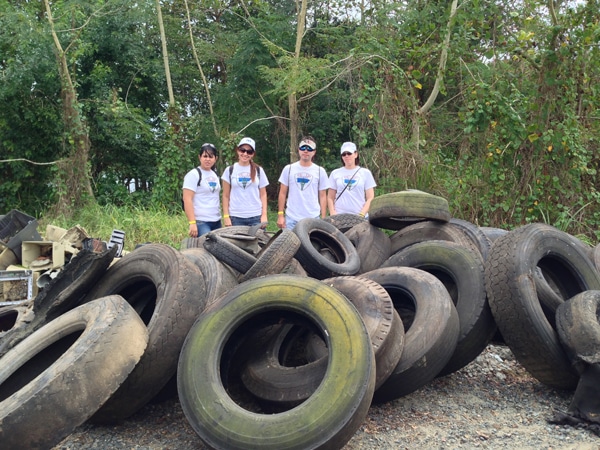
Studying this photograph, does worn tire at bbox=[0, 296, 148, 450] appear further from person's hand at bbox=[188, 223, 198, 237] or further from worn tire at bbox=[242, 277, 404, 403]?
person's hand at bbox=[188, 223, 198, 237]

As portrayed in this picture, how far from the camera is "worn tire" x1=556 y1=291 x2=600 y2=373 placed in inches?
162

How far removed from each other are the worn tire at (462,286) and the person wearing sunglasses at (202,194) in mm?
2663

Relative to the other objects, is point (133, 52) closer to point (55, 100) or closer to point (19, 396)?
point (55, 100)

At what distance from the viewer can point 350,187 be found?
7.34 m

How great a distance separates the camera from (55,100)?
17688 millimetres

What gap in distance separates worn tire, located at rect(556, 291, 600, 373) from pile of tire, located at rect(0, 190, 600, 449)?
0.01 m

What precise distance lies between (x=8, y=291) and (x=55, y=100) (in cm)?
1228

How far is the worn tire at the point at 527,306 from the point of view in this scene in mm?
4332

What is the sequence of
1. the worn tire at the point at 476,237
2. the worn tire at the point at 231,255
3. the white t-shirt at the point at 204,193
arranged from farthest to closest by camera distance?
the white t-shirt at the point at 204,193
the worn tire at the point at 476,237
the worn tire at the point at 231,255

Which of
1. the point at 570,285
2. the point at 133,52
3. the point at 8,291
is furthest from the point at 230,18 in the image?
the point at 570,285

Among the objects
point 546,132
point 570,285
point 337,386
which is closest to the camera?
point 337,386

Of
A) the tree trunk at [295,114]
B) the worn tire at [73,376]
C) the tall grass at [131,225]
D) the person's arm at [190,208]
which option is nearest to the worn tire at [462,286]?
the worn tire at [73,376]

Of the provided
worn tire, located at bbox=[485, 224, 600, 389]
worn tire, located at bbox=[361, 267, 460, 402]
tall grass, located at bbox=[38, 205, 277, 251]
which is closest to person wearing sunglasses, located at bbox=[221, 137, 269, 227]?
worn tire, located at bbox=[361, 267, 460, 402]

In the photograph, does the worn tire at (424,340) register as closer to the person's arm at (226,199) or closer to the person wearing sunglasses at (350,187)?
the person wearing sunglasses at (350,187)
